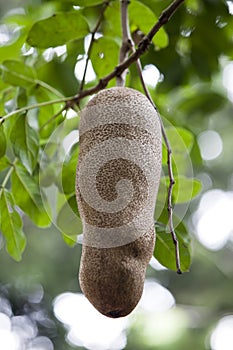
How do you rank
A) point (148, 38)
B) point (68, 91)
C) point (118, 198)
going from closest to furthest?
point (118, 198)
point (148, 38)
point (68, 91)

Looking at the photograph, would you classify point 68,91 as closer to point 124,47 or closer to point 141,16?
point 141,16

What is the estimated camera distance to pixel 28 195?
97 centimetres

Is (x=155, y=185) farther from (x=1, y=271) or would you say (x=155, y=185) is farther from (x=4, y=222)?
(x=1, y=271)

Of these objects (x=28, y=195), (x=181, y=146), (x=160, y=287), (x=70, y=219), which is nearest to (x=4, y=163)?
(x=28, y=195)

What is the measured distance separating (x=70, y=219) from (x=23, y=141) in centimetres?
14

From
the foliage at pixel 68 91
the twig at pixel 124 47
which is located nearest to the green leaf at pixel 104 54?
the foliage at pixel 68 91

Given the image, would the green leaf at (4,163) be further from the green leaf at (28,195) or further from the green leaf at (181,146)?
the green leaf at (181,146)

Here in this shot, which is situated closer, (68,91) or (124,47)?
(124,47)

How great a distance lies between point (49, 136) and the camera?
1032 mm

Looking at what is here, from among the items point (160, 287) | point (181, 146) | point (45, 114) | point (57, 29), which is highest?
point (57, 29)

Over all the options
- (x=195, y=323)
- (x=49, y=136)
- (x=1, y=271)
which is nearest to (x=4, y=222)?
(x=49, y=136)

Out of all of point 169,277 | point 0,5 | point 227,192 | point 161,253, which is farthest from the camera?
point 227,192

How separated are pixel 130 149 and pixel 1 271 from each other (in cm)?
173

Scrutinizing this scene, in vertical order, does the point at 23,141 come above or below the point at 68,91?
above
